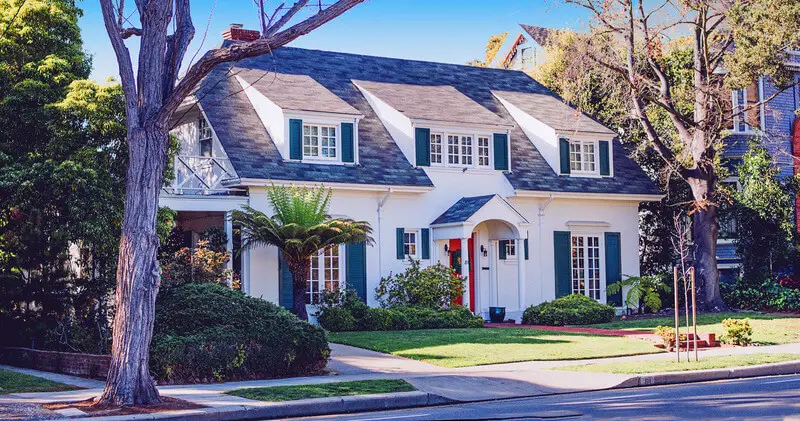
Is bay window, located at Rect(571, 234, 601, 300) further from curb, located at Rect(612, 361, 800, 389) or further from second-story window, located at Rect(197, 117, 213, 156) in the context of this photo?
curb, located at Rect(612, 361, 800, 389)

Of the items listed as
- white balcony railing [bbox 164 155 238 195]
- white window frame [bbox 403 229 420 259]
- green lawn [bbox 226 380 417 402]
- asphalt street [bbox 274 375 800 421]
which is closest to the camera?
asphalt street [bbox 274 375 800 421]

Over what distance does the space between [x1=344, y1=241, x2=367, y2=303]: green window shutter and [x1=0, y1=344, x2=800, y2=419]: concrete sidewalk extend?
7.06m

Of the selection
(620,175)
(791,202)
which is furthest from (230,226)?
(791,202)

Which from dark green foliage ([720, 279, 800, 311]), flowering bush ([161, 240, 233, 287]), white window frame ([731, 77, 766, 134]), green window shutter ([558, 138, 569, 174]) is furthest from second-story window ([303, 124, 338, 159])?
white window frame ([731, 77, 766, 134])

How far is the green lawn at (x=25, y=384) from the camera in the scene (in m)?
14.1

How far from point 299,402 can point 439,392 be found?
2.16m

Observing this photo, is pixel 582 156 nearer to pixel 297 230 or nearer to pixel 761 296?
pixel 761 296

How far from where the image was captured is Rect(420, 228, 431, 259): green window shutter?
26.8 metres

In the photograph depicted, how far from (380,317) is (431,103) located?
7.69 m

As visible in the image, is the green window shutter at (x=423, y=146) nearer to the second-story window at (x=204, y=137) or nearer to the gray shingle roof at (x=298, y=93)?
the gray shingle roof at (x=298, y=93)

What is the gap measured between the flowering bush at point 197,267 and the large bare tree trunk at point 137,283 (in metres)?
8.03

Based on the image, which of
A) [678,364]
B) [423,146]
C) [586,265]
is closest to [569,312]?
[586,265]

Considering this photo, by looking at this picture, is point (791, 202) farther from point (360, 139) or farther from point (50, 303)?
point (50, 303)

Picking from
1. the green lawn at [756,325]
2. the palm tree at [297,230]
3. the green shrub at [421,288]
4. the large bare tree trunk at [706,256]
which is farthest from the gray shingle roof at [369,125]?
the green lawn at [756,325]
